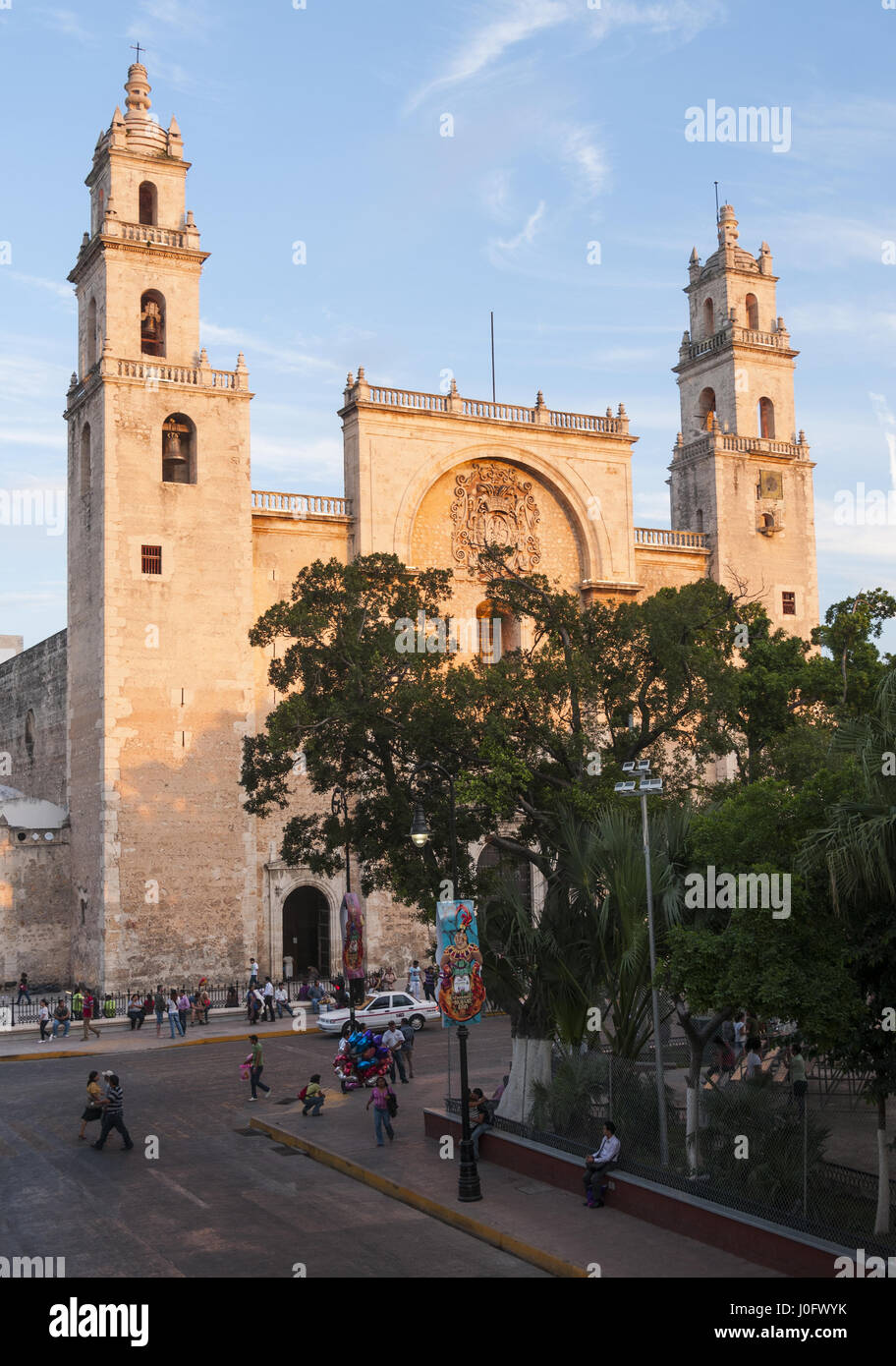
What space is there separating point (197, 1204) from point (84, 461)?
90.6ft

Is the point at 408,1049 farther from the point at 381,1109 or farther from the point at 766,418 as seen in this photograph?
the point at 766,418

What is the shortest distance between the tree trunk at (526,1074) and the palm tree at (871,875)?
6408mm

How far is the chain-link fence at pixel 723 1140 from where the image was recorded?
1304 centimetres

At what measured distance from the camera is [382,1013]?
3084cm

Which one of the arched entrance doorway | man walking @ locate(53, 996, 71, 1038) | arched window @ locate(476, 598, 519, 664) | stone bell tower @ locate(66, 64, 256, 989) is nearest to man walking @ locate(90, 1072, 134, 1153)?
man walking @ locate(53, 996, 71, 1038)

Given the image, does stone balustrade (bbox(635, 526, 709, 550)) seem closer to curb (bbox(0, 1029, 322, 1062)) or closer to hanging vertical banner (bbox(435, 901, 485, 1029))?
curb (bbox(0, 1029, 322, 1062))

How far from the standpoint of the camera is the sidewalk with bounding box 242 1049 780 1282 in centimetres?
1307

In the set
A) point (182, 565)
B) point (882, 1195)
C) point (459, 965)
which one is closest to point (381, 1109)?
point (459, 965)

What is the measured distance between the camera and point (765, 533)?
159ft

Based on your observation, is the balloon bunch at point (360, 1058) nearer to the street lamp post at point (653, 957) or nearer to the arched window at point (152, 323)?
the street lamp post at point (653, 957)

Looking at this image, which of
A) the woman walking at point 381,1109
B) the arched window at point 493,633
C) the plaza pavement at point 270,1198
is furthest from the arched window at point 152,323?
the woman walking at point 381,1109

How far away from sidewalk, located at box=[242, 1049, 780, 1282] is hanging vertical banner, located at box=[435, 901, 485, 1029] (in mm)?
2133

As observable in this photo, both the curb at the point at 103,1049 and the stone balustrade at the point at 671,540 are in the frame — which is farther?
the stone balustrade at the point at 671,540
